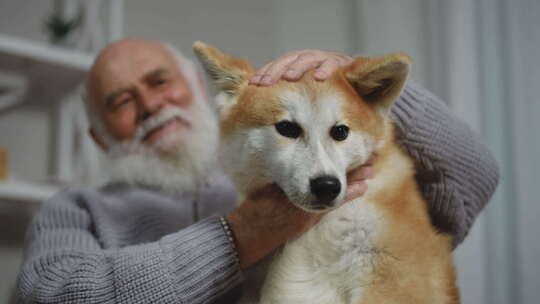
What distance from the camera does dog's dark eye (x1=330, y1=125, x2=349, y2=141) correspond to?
988mm

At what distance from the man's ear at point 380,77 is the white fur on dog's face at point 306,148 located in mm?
56

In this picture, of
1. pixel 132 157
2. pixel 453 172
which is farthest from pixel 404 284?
pixel 132 157

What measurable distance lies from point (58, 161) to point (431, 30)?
1.60 meters

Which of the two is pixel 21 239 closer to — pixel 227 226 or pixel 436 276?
pixel 227 226

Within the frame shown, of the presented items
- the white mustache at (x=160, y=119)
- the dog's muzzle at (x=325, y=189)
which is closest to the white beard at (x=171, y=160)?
the white mustache at (x=160, y=119)

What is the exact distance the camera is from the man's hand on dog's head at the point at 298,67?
101 centimetres

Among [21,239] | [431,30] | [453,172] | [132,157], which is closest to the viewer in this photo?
[453,172]

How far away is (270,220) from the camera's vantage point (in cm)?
101

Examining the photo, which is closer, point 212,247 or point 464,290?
point 212,247

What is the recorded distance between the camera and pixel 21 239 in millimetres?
2242

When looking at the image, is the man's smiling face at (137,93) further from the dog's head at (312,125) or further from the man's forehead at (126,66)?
the dog's head at (312,125)

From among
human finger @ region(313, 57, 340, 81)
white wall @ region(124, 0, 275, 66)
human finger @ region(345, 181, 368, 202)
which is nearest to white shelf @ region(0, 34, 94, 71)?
white wall @ region(124, 0, 275, 66)

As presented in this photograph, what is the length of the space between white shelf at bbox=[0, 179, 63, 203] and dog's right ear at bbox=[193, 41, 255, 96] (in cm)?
113

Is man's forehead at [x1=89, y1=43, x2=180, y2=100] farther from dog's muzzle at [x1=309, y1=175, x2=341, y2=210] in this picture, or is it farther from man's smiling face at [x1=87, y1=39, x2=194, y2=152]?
dog's muzzle at [x1=309, y1=175, x2=341, y2=210]
